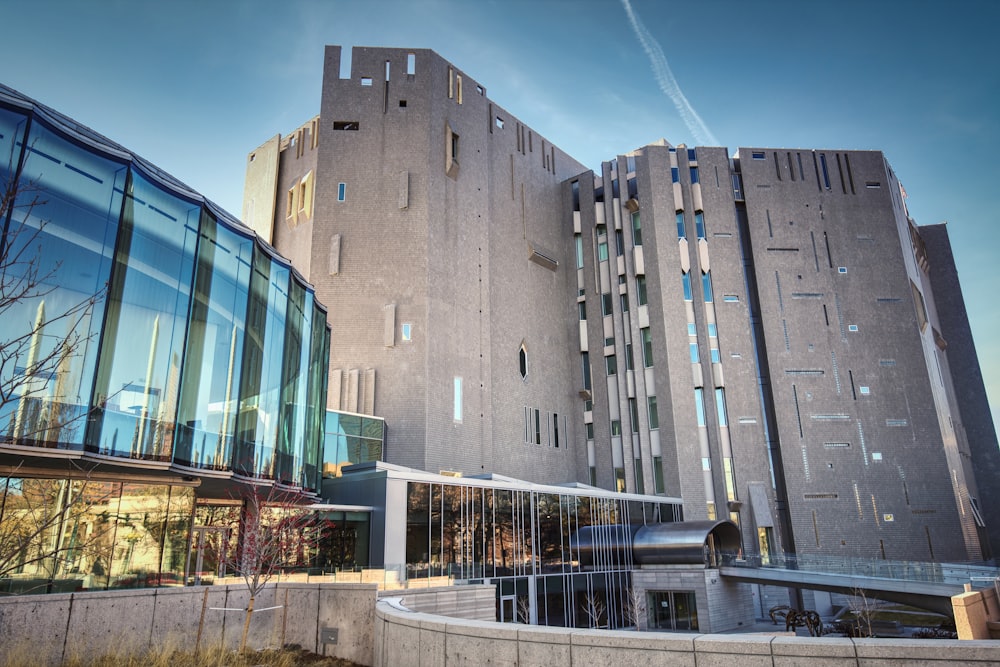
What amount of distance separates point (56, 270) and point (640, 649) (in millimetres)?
12436

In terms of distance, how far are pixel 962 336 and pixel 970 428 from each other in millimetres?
8204

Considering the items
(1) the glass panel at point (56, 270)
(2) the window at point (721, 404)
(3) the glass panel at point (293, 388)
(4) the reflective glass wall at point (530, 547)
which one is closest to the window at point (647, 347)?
(2) the window at point (721, 404)

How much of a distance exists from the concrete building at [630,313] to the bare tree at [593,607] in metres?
9.01

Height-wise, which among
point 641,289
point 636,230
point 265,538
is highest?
point 636,230

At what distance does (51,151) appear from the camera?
1374 cm

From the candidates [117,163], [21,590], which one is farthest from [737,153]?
[21,590]

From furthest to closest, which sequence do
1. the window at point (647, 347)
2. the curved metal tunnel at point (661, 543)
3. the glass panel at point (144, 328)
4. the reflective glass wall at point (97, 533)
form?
the window at point (647, 347), the curved metal tunnel at point (661, 543), the glass panel at point (144, 328), the reflective glass wall at point (97, 533)

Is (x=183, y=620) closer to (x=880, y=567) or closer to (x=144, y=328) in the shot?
(x=144, y=328)

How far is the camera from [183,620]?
13.2m

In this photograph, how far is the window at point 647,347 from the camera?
151 feet

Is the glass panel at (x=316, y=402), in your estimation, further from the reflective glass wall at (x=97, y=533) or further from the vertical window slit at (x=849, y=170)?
the vertical window slit at (x=849, y=170)

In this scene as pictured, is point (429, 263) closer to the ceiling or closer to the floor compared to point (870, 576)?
closer to the ceiling

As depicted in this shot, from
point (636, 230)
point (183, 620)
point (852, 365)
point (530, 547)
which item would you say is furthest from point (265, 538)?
point (852, 365)

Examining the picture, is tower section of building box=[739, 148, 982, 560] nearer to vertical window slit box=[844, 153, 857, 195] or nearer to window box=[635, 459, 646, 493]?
vertical window slit box=[844, 153, 857, 195]
